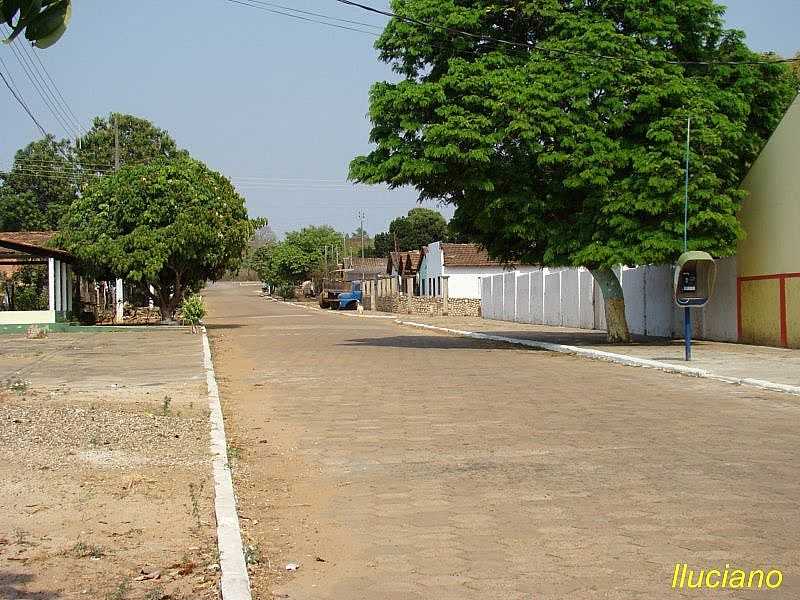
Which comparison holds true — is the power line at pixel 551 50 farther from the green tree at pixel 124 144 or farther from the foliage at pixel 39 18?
the green tree at pixel 124 144

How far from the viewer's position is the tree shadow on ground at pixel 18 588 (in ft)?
16.8

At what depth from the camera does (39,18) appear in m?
3.41

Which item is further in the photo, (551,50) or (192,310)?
(192,310)

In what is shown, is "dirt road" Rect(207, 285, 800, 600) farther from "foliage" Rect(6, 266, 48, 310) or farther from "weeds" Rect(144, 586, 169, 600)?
"foliage" Rect(6, 266, 48, 310)

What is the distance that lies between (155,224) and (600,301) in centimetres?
1667

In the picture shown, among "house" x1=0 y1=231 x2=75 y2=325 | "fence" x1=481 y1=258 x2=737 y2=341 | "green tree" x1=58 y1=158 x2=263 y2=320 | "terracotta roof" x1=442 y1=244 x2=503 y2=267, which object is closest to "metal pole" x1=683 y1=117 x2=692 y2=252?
"fence" x1=481 y1=258 x2=737 y2=341

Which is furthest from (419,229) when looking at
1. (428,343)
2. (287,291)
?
(428,343)

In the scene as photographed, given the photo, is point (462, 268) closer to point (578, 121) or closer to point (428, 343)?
point (428, 343)

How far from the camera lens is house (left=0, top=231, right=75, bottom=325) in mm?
34000

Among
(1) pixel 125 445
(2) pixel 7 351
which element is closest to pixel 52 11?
(1) pixel 125 445

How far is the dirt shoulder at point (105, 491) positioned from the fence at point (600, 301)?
14614 mm

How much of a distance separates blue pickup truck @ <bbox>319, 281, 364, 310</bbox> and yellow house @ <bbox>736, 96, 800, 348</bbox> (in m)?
45.6

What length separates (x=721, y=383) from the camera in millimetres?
15719

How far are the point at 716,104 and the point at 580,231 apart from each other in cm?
422
